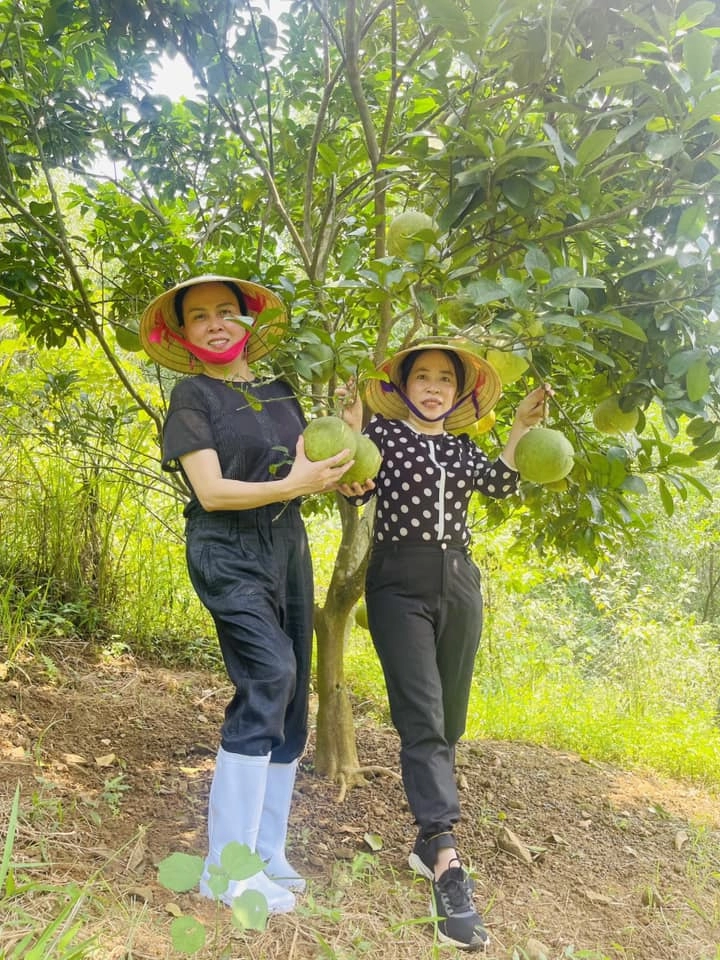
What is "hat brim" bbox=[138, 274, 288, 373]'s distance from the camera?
1972 millimetres

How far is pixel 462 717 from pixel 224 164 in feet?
7.30

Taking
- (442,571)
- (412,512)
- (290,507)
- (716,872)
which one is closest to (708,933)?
(716,872)

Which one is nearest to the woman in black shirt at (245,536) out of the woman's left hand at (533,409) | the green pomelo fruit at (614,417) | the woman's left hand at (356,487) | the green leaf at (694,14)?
the woman's left hand at (356,487)

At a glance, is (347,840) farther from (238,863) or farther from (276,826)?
(238,863)

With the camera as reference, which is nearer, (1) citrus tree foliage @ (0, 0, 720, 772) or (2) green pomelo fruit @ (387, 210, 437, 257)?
(1) citrus tree foliage @ (0, 0, 720, 772)

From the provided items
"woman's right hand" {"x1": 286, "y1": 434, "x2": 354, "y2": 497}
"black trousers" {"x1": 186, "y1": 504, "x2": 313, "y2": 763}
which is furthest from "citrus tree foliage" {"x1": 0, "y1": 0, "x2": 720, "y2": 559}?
"black trousers" {"x1": 186, "y1": 504, "x2": 313, "y2": 763}

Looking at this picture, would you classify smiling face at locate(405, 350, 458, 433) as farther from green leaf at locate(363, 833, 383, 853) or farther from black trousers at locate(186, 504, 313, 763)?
green leaf at locate(363, 833, 383, 853)

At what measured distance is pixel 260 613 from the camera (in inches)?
74.3

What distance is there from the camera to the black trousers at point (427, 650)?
201 cm

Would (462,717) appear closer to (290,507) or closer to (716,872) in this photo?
(290,507)

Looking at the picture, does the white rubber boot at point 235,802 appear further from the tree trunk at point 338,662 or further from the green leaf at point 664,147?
the green leaf at point 664,147

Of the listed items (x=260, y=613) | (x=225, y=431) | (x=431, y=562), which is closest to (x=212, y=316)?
(x=225, y=431)

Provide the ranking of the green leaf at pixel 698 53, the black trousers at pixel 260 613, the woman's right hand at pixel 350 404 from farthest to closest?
the woman's right hand at pixel 350 404
the black trousers at pixel 260 613
the green leaf at pixel 698 53

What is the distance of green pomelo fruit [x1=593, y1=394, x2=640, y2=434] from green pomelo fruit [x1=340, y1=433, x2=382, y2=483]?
75cm
